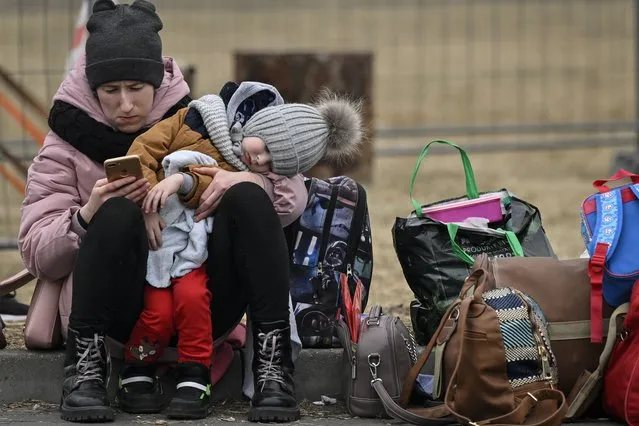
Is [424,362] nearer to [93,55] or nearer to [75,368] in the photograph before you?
[75,368]

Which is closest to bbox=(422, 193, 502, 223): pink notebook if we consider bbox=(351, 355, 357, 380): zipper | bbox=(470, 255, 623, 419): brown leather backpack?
bbox=(470, 255, 623, 419): brown leather backpack

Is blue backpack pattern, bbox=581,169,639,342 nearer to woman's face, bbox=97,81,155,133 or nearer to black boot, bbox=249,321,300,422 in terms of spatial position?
black boot, bbox=249,321,300,422

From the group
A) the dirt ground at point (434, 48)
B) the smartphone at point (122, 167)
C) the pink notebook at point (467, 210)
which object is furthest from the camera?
the dirt ground at point (434, 48)

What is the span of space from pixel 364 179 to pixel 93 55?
20.2 feet

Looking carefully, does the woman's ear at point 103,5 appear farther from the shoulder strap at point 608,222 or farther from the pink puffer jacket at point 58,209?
the shoulder strap at point 608,222

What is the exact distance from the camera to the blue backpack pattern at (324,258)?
178 inches

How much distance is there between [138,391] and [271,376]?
0.42 meters

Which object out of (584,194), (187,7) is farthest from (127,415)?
(187,7)

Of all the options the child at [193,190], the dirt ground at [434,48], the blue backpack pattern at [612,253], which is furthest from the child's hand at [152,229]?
the dirt ground at [434,48]

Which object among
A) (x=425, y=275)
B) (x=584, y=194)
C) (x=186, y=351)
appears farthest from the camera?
(x=584, y=194)

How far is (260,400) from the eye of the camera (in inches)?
160

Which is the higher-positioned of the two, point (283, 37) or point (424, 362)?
point (283, 37)

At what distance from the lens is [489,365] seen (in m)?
3.96

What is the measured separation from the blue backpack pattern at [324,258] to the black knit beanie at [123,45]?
695 millimetres
